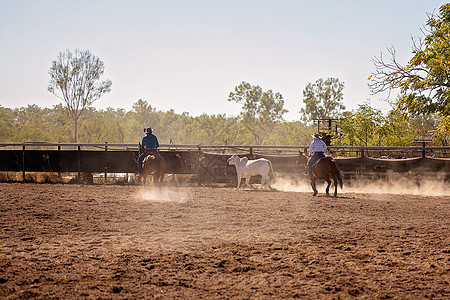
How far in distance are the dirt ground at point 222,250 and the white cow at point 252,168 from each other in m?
4.13

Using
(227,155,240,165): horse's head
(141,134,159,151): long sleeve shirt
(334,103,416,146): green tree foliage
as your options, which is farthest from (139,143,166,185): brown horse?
(334,103,416,146): green tree foliage

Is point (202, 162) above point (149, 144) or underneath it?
underneath

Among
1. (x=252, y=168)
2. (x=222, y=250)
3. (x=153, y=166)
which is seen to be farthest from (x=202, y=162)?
(x=222, y=250)

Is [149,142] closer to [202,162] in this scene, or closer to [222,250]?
[202,162]

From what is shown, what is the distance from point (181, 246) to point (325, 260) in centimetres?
220

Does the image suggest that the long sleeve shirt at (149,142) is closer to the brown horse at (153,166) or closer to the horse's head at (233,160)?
the brown horse at (153,166)

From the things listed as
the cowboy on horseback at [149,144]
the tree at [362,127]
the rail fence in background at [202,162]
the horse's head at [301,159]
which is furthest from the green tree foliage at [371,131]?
the cowboy on horseback at [149,144]

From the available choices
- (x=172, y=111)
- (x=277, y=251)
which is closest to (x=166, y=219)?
(x=277, y=251)

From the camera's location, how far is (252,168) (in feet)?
55.8

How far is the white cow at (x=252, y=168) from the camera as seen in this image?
55.5 ft

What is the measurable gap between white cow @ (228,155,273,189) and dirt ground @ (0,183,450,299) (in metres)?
4.13

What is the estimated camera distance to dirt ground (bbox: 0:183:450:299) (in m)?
5.12

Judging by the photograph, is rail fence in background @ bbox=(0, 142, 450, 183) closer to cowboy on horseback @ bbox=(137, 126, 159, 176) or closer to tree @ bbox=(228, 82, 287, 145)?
cowboy on horseback @ bbox=(137, 126, 159, 176)

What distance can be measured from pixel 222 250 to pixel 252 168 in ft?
33.1
